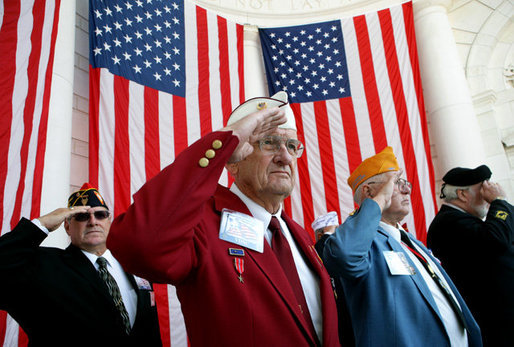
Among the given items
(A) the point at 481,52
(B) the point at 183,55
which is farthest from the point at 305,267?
(A) the point at 481,52

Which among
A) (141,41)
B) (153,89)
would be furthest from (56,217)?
(141,41)

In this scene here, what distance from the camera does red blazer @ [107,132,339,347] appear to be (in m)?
1.02

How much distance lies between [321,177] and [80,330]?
4535 millimetres

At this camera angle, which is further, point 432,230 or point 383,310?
point 432,230

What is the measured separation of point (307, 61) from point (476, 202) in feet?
14.4

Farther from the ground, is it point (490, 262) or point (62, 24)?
point (62, 24)

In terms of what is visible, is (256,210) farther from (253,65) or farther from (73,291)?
(253,65)

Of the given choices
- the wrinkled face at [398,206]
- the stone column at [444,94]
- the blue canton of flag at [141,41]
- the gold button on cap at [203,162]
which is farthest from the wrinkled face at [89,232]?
the stone column at [444,94]

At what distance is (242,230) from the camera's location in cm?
133

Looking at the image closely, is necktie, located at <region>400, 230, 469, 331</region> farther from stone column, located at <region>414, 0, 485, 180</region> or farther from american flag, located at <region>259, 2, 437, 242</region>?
stone column, located at <region>414, 0, 485, 180</region>

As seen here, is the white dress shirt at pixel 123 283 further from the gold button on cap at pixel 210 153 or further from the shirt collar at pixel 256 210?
the gold button on cap at pixel 210 153

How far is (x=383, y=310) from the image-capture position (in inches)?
68.2

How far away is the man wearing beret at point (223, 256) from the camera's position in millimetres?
1030

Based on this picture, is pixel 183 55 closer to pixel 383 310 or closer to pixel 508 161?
pixel 383 310
